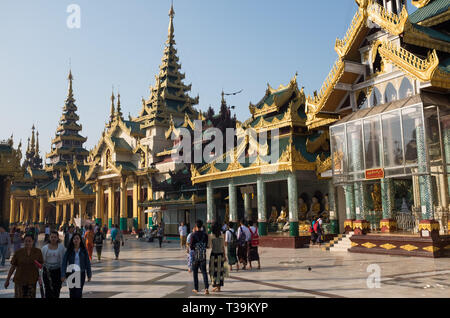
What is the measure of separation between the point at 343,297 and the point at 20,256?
5.90 meters

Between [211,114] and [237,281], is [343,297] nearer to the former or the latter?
[237,281]

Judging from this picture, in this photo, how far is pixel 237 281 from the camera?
10711 mm

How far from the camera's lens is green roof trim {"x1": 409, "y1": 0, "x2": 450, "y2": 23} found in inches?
782

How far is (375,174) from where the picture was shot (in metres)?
16.5

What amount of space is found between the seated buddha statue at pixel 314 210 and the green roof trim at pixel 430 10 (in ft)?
36.9

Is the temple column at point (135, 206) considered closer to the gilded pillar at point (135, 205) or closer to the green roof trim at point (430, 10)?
the gilded pillar at point (135, 205)

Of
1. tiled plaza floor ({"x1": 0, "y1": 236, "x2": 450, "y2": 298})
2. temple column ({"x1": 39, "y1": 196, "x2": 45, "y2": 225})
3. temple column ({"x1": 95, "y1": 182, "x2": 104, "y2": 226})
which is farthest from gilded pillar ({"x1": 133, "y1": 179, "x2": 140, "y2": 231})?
tiled plaza floor ({"x1": 0, "y1": 236, "x2": 450, "y2": 298})

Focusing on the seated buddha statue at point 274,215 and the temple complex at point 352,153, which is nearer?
the temple complex at point 352,153

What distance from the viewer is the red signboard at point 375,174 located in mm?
16256

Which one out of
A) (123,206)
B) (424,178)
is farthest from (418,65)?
(123,206)

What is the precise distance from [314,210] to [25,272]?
2010 centimetres

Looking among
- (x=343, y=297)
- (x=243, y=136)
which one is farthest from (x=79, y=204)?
(x=343, y=297)

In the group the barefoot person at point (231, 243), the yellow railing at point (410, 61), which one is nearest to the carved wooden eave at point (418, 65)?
the yellow railing at point (410, 61)
